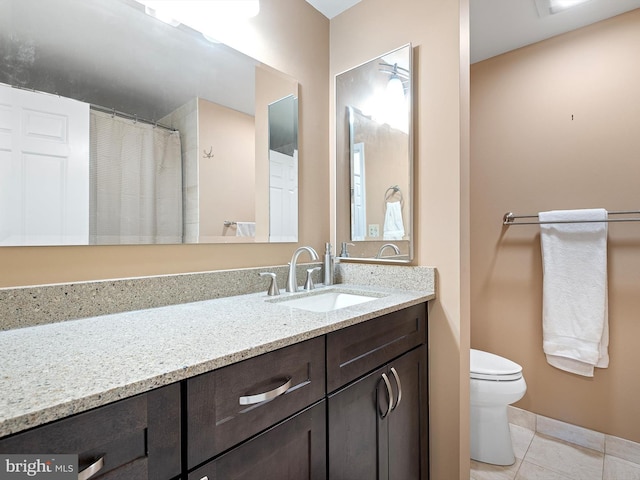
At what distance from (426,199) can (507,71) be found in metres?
1.38

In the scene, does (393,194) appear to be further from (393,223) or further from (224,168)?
(224,168)

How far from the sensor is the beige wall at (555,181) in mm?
1705

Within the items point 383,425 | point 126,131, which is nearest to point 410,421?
point 383,425

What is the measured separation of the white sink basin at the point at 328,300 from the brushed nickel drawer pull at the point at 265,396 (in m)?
0.64

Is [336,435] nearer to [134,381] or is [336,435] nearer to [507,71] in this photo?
[134,381]

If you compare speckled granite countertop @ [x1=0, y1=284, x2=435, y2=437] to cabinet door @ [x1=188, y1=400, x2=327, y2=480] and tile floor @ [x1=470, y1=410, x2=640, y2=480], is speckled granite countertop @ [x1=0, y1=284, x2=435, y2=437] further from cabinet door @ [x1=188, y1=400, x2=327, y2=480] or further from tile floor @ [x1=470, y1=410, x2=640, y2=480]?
tile floor @ [x1=470, y1=410, x2=640, y2=480]

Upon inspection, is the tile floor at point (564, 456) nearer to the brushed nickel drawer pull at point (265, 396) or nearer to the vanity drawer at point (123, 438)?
the brushed nickel drawer pull at point (265, 396)

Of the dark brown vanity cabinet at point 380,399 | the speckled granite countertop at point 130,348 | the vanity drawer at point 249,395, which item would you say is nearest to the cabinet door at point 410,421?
the dark brown vanity cabinet at point 380,399

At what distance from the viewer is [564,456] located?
1.72 metres

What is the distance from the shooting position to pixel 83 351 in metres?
0.67

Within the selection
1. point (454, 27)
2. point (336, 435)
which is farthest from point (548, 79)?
point (336, 435)

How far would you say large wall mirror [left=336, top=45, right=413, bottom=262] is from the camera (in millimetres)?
1501

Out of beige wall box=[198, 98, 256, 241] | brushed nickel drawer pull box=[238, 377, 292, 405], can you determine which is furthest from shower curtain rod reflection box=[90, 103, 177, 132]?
brushed nickel drawer pull box=[238, 377, 292, 405]

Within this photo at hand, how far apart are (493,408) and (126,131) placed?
207 centimetres
